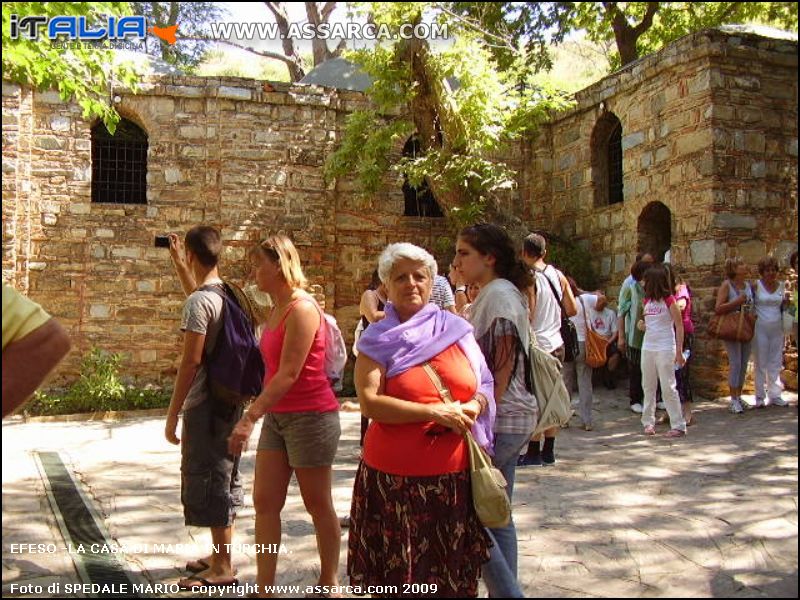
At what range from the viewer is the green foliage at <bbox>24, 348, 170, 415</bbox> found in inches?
376

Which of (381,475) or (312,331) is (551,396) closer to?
(381,475)

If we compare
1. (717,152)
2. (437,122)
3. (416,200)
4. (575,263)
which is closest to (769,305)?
(717,152)

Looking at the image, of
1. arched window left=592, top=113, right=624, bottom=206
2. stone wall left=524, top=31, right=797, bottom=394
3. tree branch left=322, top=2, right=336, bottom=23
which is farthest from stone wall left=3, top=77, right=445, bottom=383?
tree branch left=322, top=2, right=336, bottom=23

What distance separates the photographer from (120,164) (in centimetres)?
1089

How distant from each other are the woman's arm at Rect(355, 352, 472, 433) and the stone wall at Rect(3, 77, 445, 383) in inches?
329

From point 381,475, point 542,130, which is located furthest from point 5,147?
point 381,475

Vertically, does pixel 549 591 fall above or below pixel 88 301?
below

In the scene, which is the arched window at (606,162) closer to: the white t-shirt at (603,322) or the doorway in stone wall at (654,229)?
the doorway in stone wall at (654,229)

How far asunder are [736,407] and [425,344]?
6428mm

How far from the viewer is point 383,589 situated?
2.82 metres

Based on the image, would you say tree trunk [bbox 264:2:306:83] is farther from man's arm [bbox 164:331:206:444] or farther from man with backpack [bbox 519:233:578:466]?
man's arm [bbox 164:331:206:444]

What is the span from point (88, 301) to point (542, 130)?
7.79 metres

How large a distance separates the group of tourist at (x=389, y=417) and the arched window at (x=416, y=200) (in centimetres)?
839

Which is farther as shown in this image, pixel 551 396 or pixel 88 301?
pixel 88 301
